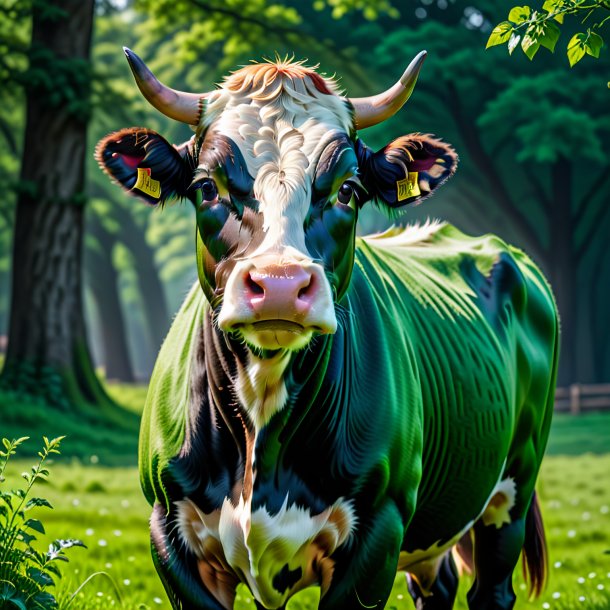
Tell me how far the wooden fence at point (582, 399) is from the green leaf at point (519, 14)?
1934cm

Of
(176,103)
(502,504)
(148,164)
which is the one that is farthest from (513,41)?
(502,504)

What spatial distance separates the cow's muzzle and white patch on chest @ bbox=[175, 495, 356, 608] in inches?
31.9

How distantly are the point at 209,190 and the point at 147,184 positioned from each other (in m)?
0.40

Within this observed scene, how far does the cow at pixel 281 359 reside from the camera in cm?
408

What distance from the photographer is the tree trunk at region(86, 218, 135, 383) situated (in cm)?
2959

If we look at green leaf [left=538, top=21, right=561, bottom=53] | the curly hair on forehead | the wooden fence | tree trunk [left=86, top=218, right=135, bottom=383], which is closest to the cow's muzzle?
the curly hair on forehead

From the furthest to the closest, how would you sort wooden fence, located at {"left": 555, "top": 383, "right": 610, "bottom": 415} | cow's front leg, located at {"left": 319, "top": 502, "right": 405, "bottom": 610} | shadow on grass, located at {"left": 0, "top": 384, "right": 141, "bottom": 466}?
1. wooden fence, located at {"left": 555, "top": 383, "right": 610, "bottom": 415}
2. shadow on grass, located at {"left": 0, "top": 384, "right": 141, "bottom": 466}
3. cow's front leg, located at {"left": 319, "top": 502, "right": 405, "bottom": 610}

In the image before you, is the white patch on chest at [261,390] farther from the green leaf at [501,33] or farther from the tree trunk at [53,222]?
the tree trunk at [53,222]

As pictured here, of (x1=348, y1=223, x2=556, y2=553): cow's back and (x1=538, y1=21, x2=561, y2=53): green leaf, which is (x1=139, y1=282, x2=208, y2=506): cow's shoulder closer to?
(x1=348, y1=223, x2=556, y2=553): cow's back

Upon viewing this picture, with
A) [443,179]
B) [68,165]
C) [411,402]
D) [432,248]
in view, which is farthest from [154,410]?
[68,165]

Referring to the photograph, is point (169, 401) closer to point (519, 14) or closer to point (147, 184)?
point (147, 184)

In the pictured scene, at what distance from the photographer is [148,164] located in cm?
453

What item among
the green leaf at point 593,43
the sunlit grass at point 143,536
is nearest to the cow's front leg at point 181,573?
the sunlit grass at point 143,536

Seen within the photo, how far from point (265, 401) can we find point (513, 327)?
2.41 m
